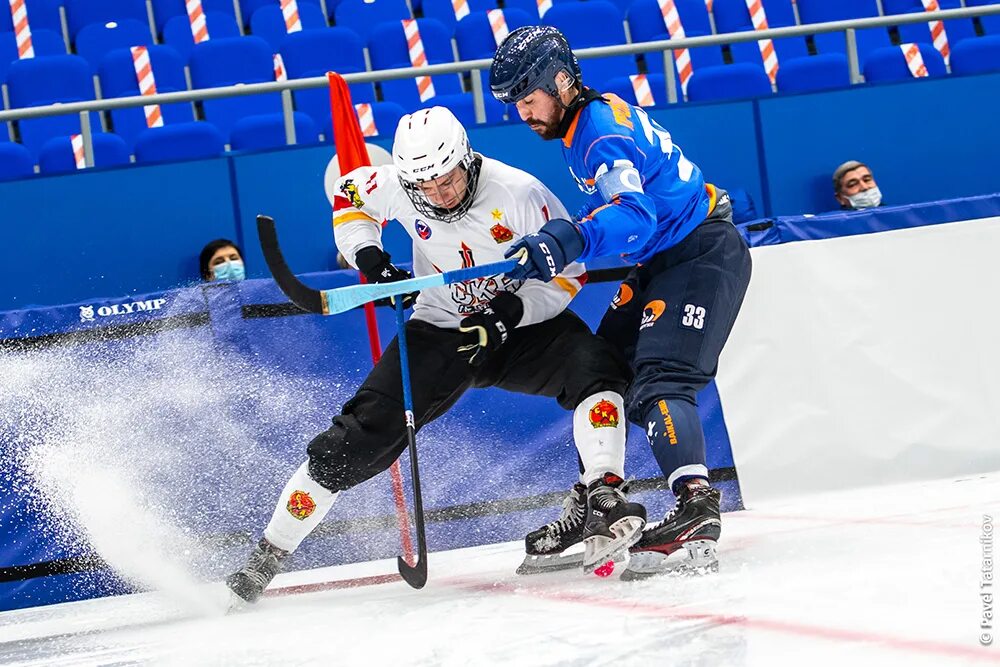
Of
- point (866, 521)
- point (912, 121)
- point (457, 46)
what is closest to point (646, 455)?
point (866, 521)

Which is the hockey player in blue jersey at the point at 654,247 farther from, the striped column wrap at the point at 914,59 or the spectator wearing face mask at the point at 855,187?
the striped column wrap at the point at 914,59

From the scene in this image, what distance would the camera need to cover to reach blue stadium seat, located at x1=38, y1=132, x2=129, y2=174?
6.71m

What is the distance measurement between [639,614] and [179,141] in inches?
191

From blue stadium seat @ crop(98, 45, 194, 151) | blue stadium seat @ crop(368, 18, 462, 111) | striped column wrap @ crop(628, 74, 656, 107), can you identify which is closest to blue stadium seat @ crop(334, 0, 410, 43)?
blue stadium seat @ crop(368, 18, 462, 111)

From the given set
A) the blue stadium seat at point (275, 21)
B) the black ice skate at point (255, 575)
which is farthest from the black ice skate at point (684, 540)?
the blue stadium seat at point (275, 21)

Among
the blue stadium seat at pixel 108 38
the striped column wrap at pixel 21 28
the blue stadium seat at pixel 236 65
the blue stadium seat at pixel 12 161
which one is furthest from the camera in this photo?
the blue stadium seat at pixel 108 38

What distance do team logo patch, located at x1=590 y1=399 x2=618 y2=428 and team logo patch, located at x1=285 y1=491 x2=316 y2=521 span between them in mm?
826

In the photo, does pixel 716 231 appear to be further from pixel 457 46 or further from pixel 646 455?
pixel 457 46

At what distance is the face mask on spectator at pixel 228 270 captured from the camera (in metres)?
5.66

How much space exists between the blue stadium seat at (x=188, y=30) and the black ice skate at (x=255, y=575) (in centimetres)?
552

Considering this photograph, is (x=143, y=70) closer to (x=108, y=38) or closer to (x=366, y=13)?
(x=108, y=38)

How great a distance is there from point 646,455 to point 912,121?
3.34m

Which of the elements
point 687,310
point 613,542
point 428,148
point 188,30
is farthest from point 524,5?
point 613,542

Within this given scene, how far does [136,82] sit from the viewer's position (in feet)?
25.7
